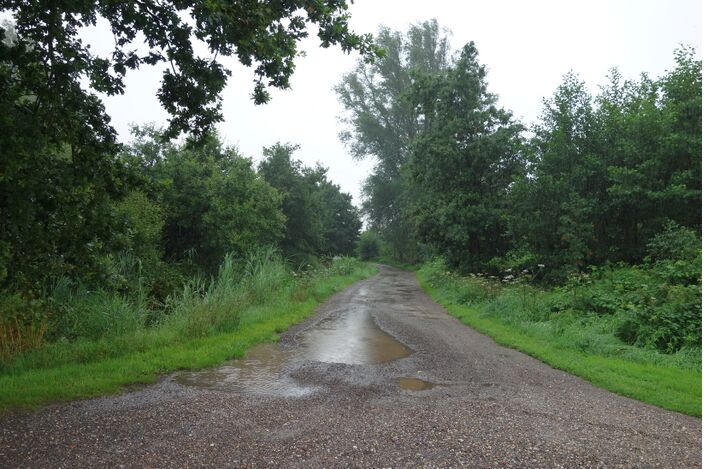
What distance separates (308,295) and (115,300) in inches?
322

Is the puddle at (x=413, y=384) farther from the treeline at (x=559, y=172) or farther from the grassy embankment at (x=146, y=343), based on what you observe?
the treeline at (x=559, y=172)

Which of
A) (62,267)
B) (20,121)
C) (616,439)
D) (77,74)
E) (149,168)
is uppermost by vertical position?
(149,168)

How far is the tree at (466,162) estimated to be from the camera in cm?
2052

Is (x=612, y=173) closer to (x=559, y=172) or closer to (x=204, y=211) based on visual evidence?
(x=559, y=172)

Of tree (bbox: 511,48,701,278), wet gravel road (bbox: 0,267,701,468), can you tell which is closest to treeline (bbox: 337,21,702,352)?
tree (bbox: 511,48,701,278)

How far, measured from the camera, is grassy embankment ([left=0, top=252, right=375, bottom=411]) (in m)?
5.62

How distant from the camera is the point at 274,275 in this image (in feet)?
49.9

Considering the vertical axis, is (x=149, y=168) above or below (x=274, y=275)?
above

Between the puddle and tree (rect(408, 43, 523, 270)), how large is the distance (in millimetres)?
14316

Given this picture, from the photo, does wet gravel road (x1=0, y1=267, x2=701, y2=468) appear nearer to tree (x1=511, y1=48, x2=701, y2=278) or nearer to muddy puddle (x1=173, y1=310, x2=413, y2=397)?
muddy puddle (x1=173, y1=310, x2=413, y2=397)

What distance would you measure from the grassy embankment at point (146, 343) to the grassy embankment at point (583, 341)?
5397 mm

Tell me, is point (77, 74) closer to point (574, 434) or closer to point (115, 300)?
point (115, 300)

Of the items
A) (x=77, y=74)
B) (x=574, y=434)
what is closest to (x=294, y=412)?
(x=574, y=434)

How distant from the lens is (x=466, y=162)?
21203 millimetres
